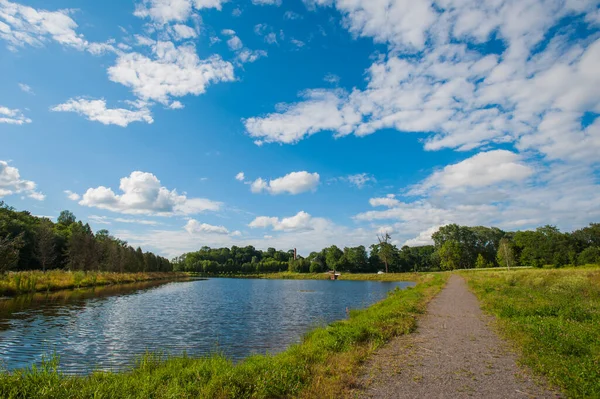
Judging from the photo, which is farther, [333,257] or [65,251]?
[333,257]

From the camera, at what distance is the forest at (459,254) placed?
82.7 m

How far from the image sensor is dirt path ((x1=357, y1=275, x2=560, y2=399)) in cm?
700

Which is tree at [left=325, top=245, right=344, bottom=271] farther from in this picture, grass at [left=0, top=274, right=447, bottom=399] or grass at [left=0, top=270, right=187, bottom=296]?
grass at [left=0, top=274, right=447, bottom=399]

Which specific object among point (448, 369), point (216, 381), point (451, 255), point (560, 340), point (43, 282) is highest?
point (451, 255)

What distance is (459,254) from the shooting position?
380ft

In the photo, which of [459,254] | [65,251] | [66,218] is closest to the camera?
[65,251]

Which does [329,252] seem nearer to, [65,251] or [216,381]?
[65,251]

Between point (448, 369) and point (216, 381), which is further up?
point (216, 381)

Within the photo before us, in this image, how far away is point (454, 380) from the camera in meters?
7.74

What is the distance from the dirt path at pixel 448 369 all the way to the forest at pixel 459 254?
3103 inches

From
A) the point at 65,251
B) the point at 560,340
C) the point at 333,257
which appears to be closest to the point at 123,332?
the point at 560,340

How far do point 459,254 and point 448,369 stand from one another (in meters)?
121

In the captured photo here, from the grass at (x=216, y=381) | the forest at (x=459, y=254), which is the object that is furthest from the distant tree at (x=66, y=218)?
the grass at (x=216, y=381)

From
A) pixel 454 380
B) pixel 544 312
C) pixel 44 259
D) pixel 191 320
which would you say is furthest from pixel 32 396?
pixel 44 259
